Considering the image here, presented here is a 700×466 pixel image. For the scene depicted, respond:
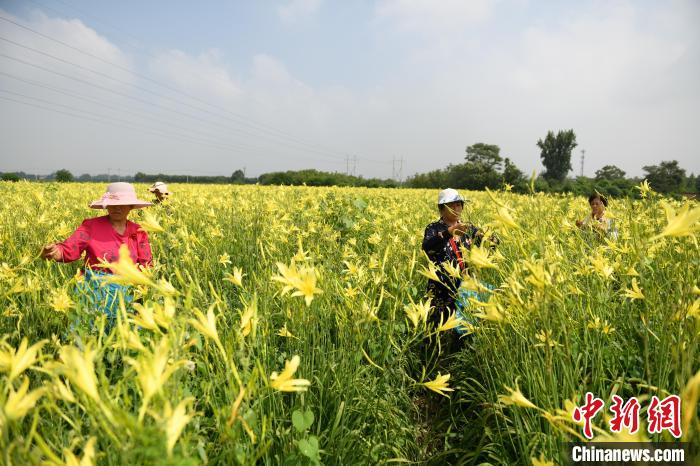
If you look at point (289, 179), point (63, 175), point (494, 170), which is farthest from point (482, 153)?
point (63, 175)

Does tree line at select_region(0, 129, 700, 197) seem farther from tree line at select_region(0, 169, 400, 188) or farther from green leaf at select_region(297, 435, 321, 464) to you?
green leaf at select_region(297, 435, 321, 464)

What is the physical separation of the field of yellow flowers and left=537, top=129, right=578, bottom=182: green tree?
5935cm

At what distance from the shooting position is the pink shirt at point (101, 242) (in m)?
2.23

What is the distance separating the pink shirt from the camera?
223 centimetres

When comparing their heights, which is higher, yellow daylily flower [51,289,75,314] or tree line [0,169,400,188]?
tree line [0,169,400,188]

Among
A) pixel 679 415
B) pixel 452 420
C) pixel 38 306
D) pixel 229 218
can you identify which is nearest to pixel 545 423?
pixel 679 415

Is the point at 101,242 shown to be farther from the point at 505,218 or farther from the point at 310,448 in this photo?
the point at 505,218

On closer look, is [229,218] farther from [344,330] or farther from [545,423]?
[545,423]

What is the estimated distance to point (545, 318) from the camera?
1009mm

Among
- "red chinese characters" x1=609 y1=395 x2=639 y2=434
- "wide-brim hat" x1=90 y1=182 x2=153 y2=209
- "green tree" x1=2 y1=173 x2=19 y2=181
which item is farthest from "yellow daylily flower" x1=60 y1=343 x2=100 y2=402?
"green tree" x1=2 y1=173 x2=19 y2=181

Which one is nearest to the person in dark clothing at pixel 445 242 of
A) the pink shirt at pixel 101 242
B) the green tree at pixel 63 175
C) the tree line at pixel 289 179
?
the pink shirt at pixel 101 242

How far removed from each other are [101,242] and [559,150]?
62.2 metres

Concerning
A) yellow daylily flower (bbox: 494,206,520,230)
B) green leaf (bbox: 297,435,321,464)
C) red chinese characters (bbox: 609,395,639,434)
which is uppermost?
yellow daylily flower (bbox: 494,206,520,230)

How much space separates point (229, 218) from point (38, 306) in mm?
2198
